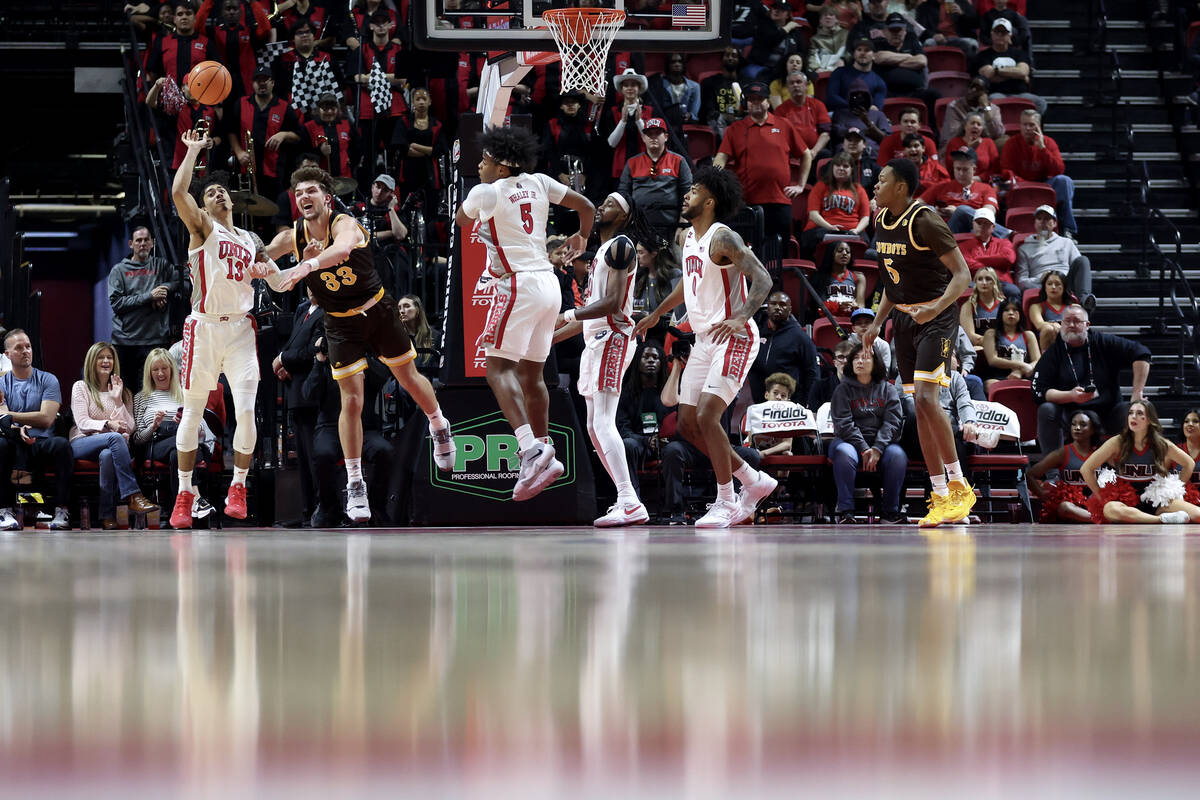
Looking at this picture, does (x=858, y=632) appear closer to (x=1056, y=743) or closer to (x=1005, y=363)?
(x=1056, y=743)

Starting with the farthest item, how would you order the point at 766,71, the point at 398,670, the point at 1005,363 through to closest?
the point at 766,71
the point at 1005,363
the point at 398,670

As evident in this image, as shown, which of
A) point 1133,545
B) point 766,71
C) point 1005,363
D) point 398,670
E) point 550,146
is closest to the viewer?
point 398,670

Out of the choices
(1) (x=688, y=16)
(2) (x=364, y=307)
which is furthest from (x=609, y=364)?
(1) (x=688, y=16)

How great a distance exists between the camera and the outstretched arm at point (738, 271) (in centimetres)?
824

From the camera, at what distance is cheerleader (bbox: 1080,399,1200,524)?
1078 cm

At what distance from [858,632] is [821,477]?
8891 mm

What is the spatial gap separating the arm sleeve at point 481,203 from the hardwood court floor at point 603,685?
403 cm

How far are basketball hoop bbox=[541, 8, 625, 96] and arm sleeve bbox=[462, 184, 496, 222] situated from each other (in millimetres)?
1824

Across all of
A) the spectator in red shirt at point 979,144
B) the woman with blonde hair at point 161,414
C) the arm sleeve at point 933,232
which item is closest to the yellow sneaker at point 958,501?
the arm sleeve at point 933,232

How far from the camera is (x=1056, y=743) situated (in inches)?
57.7

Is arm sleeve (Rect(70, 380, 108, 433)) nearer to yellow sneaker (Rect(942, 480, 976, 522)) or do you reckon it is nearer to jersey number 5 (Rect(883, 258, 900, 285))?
jersey number 5 (Rect(883, 258, 900, 285))

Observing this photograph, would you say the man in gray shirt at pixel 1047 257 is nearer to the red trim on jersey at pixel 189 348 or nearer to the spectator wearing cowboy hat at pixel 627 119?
the spectator wearing cowboy hat at pixel 627 119

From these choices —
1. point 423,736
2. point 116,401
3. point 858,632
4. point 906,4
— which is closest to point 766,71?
point 906,4

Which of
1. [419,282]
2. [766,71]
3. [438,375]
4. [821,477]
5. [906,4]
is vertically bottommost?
[821,477]
